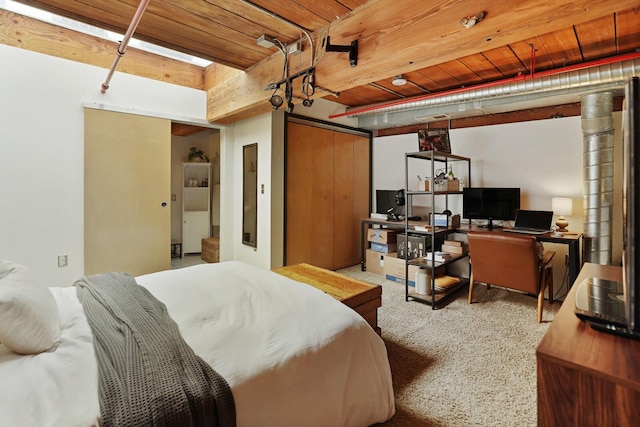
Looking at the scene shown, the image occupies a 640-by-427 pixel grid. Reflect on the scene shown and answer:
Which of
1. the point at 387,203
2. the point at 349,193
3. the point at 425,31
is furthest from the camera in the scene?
the point at 349,193

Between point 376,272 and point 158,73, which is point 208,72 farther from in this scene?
point 376,272

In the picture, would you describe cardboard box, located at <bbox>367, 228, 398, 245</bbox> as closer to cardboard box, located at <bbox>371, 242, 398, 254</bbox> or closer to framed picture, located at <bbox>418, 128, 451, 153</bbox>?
cardboard box, located at <bbox>371, 242, 398, 254</bbox>

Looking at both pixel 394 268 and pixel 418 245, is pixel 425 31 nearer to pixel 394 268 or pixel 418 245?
pixel 418 245

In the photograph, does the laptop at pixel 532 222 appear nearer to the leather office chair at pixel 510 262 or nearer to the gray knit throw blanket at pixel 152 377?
the leather office chair at pixel 510 262

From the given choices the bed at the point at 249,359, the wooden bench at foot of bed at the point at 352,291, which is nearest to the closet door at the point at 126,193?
the bed at the point at 249,359

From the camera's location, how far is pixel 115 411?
929 millimetres

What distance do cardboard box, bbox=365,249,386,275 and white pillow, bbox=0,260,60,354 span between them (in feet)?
12.1

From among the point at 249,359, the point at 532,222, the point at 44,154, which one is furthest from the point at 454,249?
the point at 44,154

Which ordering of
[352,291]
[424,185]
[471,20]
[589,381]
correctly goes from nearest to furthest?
[589,381] < [471,20] < [352,291] < [424,185]

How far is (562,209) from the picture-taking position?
3.37 meters

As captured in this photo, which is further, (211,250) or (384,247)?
(211,250)

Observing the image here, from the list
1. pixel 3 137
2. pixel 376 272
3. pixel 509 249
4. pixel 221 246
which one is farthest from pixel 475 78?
pixel 3 137

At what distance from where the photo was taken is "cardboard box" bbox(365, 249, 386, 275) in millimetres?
4473

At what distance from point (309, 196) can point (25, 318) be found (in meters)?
3.38
